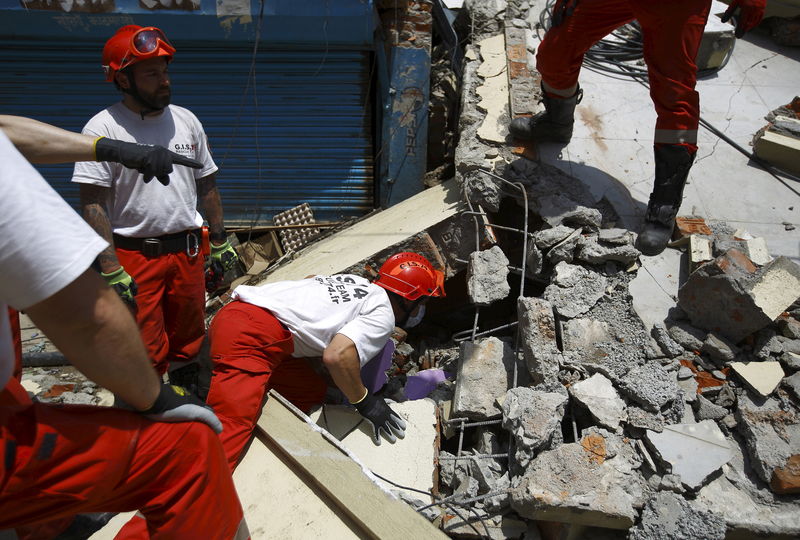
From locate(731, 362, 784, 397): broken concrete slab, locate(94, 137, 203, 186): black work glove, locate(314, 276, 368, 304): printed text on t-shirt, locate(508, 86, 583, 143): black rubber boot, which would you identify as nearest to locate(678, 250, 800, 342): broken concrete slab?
locate(731, 362, 784, 397): broken concrete slab

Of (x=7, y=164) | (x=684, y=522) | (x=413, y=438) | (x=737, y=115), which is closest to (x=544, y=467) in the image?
(x=684, y=522)

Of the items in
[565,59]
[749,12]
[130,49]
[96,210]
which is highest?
[749,12]

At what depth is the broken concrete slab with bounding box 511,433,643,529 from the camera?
7.11ft

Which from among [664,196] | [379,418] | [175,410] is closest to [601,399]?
[379,418]

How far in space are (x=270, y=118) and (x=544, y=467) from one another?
14.1 feet

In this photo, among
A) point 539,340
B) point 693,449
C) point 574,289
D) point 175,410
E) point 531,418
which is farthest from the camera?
point 574,289

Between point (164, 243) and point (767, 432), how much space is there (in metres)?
3.21

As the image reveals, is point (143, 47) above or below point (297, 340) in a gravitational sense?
above

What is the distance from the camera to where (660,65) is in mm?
3068

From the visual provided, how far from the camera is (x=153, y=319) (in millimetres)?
3023

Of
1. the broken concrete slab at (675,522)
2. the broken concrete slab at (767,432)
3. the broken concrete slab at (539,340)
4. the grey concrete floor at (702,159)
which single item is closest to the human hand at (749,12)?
the grey concrete floor at (702,159)

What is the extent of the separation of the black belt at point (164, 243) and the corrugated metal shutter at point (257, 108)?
245 cm

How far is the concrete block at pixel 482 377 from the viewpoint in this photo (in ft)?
9.40

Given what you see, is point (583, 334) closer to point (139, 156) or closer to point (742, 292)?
point (742, 292)
